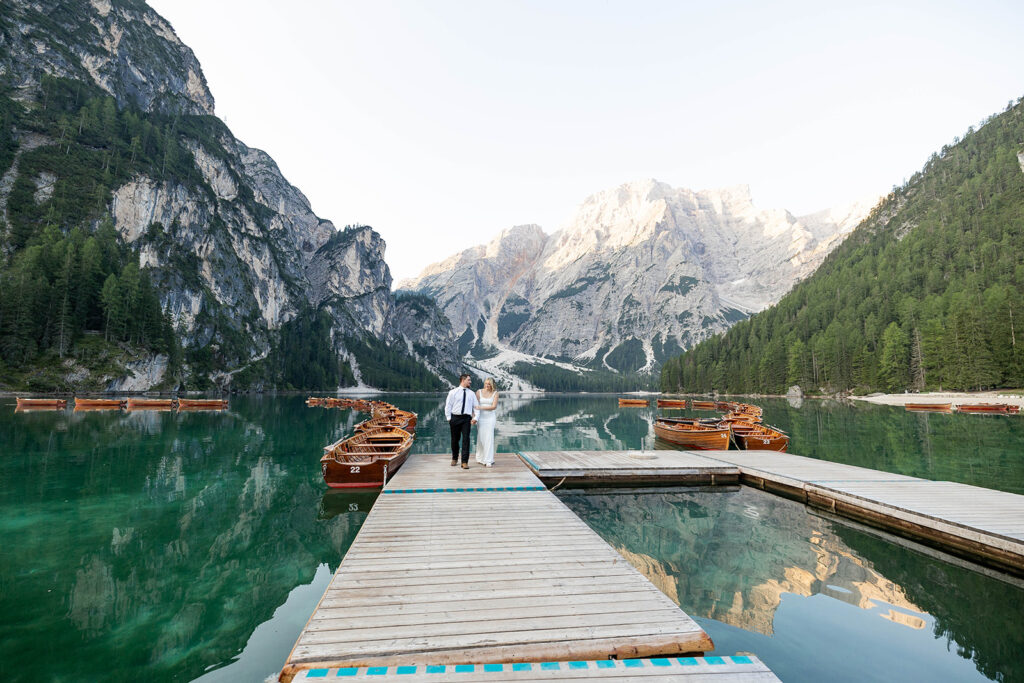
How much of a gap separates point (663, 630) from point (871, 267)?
16149cm

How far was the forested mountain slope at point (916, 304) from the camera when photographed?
8062 centimetres

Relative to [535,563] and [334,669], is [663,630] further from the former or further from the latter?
[334,669]

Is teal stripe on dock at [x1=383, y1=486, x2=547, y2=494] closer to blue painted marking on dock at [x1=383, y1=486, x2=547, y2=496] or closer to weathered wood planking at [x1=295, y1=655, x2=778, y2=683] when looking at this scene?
blue painted marking on dock at [x1=383, y1=486, x2=547, y2=496]

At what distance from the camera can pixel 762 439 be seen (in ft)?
93.6

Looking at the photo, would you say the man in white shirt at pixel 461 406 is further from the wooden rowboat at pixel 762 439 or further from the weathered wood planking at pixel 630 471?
the wooden rowboat at pixel 762 439

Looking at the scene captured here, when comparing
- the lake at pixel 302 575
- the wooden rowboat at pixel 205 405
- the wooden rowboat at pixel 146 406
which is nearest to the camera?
the lake at pixel 302 575

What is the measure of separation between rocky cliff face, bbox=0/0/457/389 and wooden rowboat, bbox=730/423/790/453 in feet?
357

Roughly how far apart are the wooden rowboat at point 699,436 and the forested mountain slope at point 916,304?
79.3m

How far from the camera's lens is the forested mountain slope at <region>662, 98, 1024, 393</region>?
80625 mm

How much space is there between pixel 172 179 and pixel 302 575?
166 meters

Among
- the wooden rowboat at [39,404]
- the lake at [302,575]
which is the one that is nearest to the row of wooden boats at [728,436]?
the lake at [302,575]

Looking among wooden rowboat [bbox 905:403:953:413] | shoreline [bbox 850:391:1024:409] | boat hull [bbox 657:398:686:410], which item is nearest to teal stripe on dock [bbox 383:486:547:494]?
wooden rowboat [bbox 905:403:953:413]

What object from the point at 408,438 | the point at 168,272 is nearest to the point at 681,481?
the point at 408,438

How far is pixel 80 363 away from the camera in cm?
8506
